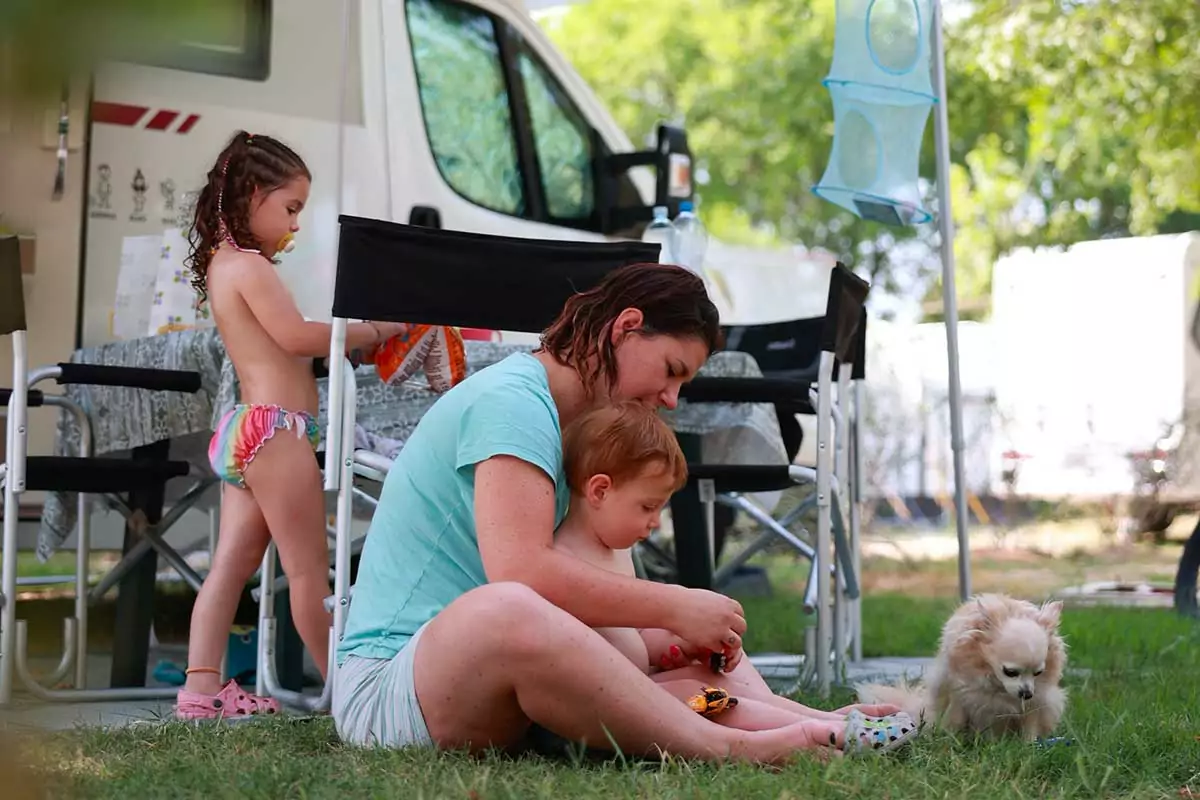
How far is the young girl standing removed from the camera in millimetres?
3164

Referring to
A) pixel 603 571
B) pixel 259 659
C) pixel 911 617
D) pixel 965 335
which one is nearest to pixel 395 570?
pixel 603 571

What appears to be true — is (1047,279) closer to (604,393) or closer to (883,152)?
(883,152)

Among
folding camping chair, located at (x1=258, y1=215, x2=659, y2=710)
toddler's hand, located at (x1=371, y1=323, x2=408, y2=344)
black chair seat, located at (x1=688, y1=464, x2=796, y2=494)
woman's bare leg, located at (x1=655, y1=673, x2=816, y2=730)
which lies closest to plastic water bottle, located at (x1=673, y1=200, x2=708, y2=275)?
black chair seat, located at (x1=688, y1=464, x2=796, y2=494)

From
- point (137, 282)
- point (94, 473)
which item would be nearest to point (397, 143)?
point (137, 282)

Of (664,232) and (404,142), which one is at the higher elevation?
(404,142)

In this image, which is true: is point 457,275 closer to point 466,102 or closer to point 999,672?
point 999,672

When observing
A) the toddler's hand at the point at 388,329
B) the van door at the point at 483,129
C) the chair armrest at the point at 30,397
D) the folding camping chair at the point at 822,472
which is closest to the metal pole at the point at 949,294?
the folding camping chair at the point at 822,472

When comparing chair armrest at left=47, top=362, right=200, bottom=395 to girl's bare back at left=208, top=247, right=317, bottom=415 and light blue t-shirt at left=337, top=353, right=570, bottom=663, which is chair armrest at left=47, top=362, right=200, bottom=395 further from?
light blue t-shirt at left=337, top=353, right=570, bottom=663

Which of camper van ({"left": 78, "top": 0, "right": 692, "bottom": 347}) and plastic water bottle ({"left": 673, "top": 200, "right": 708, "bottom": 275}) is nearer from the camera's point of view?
plastic water bottle ({"left": 673, "top": 200, "right": 708, "bottom": 275})

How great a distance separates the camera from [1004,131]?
1402cm

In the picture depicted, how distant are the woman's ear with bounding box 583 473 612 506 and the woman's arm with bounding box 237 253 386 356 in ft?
3.41

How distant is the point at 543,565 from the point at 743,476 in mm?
1650

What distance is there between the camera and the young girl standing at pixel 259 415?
10.4 feet

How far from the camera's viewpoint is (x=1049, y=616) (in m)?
2.77
